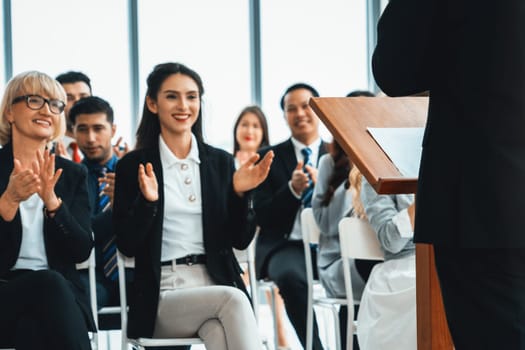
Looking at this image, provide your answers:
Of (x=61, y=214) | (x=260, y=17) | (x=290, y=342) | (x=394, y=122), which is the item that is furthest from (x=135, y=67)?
(x=394, y=122)

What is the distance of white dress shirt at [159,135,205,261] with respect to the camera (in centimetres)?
280

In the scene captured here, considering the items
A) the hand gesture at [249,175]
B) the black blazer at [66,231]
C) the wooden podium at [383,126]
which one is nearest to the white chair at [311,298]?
the hand gesture at [249,175]

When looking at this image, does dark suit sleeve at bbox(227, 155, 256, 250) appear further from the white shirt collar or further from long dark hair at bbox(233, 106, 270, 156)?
long dark hair at bbox(233, 106, 270, 156)

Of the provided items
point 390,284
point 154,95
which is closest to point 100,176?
point 154,95

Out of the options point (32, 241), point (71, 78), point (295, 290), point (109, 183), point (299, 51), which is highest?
point (299, 51)

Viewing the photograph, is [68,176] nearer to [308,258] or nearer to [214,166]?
[214,166]

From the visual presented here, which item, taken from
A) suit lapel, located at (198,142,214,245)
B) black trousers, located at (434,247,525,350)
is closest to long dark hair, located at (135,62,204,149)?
suit lapel, located at (198,142,214,245)

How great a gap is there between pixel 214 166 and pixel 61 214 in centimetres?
60

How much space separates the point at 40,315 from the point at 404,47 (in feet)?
4.94

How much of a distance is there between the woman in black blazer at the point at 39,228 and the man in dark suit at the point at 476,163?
1381 millimetres

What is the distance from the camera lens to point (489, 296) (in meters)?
1.46

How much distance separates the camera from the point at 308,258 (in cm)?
344

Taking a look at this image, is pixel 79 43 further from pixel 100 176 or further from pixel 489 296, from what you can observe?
pixel 489 296

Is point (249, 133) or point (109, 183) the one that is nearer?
point (109, 183)
